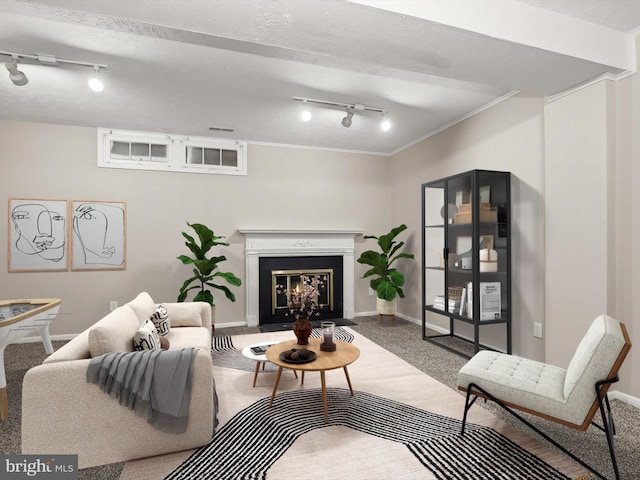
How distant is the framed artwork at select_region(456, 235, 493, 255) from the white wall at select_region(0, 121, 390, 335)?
2062 mm

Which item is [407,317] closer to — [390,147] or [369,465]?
[390,147]

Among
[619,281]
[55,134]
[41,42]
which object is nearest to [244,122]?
[41,42]

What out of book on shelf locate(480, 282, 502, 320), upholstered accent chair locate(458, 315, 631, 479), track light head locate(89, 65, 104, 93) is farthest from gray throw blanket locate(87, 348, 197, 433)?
book on shelf locate(480, 282, 502, 320)

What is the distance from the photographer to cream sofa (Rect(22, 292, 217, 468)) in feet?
5.87

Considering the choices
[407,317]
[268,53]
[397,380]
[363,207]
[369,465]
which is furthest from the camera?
[363,207]

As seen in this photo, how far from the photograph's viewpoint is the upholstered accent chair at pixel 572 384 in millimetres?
1754

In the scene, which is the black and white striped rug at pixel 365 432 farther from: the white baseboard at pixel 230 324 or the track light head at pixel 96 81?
the track light head at pixel 96 81

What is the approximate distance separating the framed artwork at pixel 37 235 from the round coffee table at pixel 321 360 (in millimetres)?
3449

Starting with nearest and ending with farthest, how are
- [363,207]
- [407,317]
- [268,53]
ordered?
[268,53]
[407,317]
[363,207]

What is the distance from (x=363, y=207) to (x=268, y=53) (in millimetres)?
3319

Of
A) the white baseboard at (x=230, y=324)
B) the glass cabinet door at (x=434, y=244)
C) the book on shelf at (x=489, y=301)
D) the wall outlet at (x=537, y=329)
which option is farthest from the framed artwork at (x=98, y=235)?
the wall outlet at (x=537, y=329)

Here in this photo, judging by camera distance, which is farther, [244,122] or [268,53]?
[244,122]

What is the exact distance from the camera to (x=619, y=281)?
2.58 metres

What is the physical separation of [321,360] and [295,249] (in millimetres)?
2890
